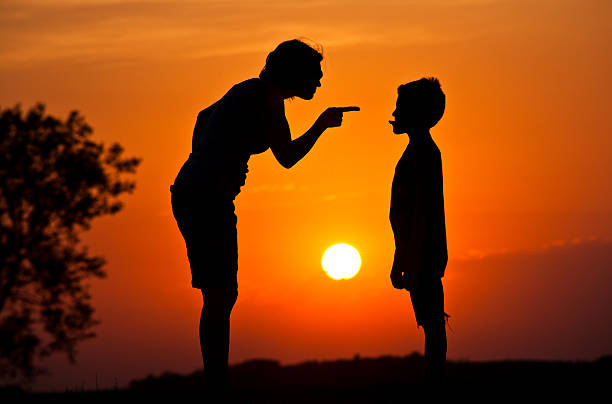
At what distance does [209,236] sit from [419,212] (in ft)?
5.24

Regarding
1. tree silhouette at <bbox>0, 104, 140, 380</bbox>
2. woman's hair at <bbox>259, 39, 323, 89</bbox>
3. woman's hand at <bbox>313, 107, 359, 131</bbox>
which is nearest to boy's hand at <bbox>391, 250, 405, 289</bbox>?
woman's hand at <bbox>313, 107, 359, 131</bbox>

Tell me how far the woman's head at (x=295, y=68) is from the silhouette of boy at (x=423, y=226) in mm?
776

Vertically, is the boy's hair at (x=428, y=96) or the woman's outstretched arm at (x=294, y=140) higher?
the boy's hair at (x=428, y=96)

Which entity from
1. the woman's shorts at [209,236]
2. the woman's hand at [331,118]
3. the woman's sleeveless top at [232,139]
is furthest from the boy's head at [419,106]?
the woman's shorts at [209,236]

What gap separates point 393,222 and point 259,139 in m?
1.22

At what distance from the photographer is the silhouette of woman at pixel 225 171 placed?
684 centimetres

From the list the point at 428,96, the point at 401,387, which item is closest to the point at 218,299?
the point at 428,96

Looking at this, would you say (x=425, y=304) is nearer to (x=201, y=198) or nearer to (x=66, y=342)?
(x=201, y=198)

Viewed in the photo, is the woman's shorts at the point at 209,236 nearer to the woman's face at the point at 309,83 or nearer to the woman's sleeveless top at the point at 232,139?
the woman's sleeveless top at the point at 232,139

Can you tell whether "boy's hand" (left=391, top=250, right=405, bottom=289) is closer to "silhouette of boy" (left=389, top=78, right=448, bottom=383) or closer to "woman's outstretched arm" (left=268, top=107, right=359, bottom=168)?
"silhouette of boy" (left=389, top=78, right=448, bottom=383)

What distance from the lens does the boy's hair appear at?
278 inches

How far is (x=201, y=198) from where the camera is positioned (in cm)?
686

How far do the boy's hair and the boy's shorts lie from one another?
1254 mm

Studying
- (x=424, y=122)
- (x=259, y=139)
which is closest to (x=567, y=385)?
(x=424, y=122)
